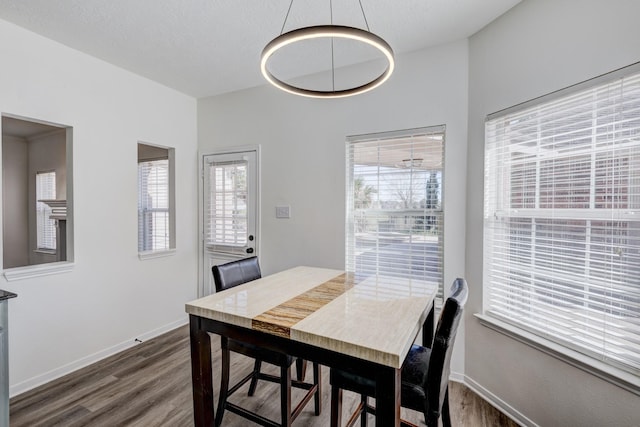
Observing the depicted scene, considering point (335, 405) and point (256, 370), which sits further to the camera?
point (256, 370)

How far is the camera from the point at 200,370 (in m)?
1.57

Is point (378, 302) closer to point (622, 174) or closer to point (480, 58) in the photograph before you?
point (622, 174)

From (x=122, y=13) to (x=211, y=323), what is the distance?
7.13ft

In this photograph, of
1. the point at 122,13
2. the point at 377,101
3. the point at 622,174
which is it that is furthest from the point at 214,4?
the point at 622,174

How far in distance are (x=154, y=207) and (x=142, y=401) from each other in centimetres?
234

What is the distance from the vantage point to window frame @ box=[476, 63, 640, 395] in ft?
4.70

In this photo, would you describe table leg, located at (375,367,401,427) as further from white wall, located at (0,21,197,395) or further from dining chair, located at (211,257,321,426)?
white wall, located at (0,21,197,395)

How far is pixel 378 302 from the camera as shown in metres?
1.62

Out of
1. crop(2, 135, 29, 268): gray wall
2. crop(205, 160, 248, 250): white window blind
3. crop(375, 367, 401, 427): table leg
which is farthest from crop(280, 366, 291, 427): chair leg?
crop(2, 135, 29, 268): gray wall

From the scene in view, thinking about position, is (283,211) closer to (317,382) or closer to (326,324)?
(317,382)

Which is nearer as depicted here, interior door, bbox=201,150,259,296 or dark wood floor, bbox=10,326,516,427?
dark wood floor, bbox=10,326,516,427

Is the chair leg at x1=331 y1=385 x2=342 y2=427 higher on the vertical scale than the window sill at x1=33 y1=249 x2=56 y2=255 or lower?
lower

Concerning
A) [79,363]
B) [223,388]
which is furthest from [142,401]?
[79,363]

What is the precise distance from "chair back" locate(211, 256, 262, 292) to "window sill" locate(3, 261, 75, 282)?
1.49m
